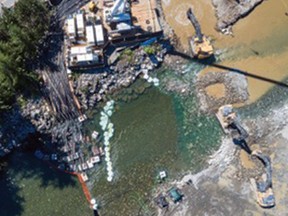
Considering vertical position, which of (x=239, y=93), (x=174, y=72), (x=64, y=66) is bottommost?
(x=239, y=93)

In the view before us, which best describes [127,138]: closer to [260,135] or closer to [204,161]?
[204,161]

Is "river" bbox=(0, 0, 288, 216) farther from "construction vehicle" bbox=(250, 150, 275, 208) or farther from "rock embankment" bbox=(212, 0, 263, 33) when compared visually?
"construction vehicle" bbox=(250, 150, 275, 208)

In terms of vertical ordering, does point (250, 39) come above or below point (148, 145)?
above

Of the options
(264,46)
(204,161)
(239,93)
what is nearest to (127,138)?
(204,161)

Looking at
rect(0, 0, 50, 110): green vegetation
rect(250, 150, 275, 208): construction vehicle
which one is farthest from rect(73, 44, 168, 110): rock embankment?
rect(250, 150, 275, 208): construction vehicle

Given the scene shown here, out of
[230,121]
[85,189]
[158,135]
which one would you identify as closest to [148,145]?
[158,135]

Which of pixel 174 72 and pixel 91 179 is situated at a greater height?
pixel 174 72

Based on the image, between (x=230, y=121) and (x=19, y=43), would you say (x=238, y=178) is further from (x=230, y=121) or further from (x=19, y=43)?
(x=19, y=43)
